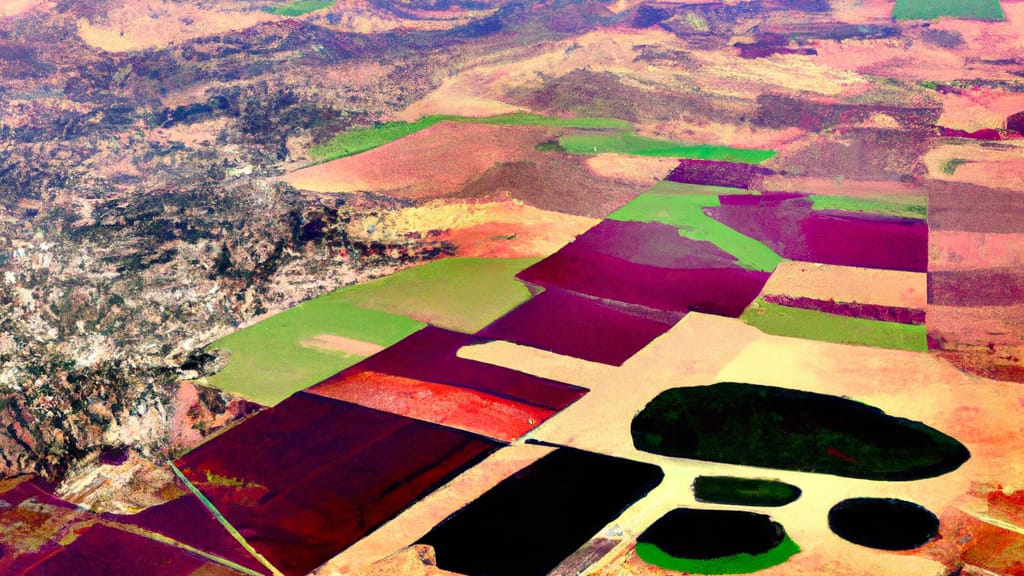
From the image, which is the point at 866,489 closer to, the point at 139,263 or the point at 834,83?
the point at 139,263

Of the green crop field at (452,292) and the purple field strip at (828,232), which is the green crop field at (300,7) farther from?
the purple field strip at (828,232)

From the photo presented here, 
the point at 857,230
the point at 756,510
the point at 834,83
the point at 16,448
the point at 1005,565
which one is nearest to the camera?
the point at 1005,565

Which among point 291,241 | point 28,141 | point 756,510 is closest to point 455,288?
point 291,241

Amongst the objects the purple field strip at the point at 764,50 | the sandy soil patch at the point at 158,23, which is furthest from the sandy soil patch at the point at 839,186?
the sandy soil patch at the point at 158,23

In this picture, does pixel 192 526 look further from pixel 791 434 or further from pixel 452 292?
pixel 791 434

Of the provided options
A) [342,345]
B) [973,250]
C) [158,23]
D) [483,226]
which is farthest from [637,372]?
[158,23]

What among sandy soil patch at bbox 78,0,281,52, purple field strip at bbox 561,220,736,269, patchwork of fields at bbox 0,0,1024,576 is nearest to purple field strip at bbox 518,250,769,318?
patchwork of fields at bbox 0,0,1024,576

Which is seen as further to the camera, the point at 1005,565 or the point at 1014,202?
the point at 1014,202

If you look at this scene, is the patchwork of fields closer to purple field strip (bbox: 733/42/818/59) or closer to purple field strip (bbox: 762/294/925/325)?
purple field strip (bbox: 762/294/925/325)

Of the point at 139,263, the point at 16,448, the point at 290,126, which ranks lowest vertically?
the point at 16,448
